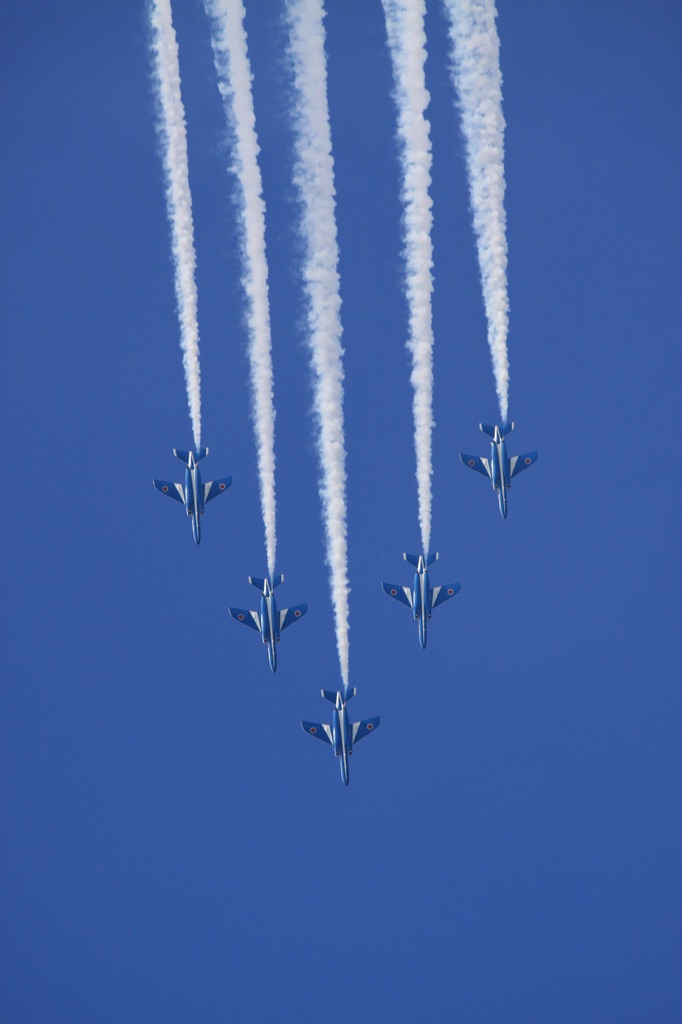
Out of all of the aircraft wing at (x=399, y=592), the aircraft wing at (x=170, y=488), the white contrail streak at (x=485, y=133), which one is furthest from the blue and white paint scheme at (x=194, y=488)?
the white contrail streak at (x=485, y=133)

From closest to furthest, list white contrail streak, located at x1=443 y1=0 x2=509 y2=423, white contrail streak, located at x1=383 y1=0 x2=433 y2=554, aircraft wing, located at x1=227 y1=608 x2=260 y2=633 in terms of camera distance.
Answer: white contrail streak, located at x1=383 y1=0 x2=433 y2=554, white contrail streak, located at x1=443 y1=0 x2=509 y2=423, aircraft wing, located at x1=227 y1=608 x2=260 y2=633

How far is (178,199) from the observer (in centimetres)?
2688

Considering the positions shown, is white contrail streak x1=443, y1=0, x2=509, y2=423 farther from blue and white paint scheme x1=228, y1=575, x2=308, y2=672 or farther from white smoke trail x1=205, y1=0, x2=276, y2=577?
blue and white paint scheme x1=228, y1=575, x2=308, y2=672

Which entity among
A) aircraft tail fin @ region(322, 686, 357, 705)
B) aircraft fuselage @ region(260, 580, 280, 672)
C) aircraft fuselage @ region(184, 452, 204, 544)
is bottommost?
aircraft tail fin @ region(322, 686, 357, 705)

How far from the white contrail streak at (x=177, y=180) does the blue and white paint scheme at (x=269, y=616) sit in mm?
3423

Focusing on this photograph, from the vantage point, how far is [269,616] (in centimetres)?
2891

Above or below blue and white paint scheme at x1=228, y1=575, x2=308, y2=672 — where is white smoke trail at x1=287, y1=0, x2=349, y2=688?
above

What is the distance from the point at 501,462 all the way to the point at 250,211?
19.8ft

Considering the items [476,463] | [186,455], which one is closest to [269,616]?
[186,455]

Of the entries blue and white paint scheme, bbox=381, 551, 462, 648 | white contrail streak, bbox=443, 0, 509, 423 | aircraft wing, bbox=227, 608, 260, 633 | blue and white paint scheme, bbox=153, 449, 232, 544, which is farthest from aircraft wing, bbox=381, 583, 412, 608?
white contrail streak, bbox=443, 0, 509, 423

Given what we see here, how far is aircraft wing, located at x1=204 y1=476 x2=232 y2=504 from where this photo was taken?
29.1m

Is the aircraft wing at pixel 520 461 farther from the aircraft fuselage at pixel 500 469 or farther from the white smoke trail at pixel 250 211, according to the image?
the white smoke trail at pixel 250 211

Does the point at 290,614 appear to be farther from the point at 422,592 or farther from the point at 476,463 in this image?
the point at 476,463

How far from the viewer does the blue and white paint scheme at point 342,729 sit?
28.8 m
